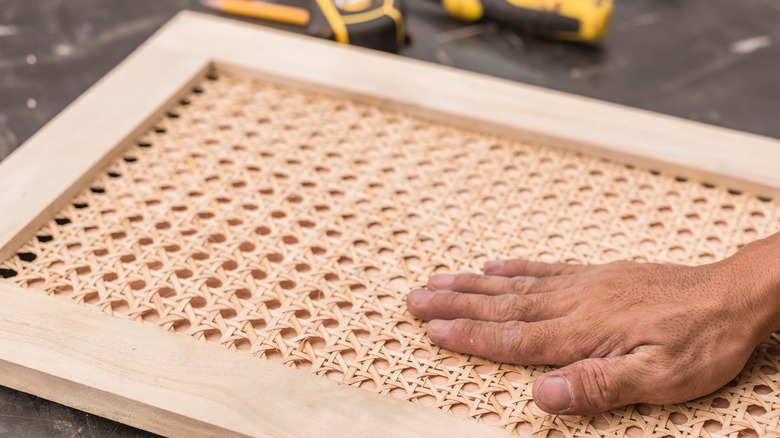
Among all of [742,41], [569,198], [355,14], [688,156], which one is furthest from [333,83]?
[742,41]

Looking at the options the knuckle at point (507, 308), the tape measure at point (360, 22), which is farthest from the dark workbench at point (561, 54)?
the knuckle at point (507, 308)

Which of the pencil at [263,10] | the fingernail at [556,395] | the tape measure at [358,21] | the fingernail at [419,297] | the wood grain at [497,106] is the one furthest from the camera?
the pencil at [263,10]

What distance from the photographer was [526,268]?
A: 0.75 meters

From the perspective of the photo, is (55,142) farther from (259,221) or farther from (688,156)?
(688,156)

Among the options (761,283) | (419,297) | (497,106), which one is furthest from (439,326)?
(497,106)

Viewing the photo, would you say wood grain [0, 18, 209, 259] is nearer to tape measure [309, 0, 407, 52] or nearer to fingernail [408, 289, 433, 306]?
tape measure [309, 0, 407, 52]

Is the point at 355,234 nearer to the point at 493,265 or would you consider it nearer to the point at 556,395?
the point at 493,265

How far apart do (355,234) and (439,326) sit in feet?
0.55

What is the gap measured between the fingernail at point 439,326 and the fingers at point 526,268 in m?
0.09

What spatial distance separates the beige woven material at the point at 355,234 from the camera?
668 mm

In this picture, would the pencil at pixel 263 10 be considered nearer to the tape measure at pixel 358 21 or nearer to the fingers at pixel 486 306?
the tape measure at pixel 358 21

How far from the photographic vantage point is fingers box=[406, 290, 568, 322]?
0.69 meters

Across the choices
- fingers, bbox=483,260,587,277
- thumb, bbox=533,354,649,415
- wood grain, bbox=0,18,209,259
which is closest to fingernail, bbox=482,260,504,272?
fingers, bbox=483,260,587,277

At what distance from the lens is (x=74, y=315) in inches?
26.9
